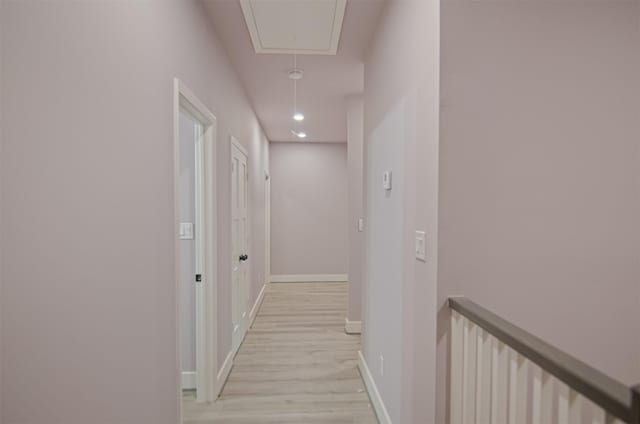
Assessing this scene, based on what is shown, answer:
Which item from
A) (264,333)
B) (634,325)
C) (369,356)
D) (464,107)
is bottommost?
(264,333)

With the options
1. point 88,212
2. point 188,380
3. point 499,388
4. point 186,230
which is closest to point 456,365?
point 499,388

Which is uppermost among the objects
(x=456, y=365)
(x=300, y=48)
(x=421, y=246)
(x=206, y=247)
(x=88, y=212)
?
(x=300, y=48)

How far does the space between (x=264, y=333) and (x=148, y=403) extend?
2462mm

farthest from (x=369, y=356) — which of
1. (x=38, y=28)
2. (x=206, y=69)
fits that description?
(x=38, y=28)

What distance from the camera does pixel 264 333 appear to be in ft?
12.5

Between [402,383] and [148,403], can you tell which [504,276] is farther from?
[148,403]

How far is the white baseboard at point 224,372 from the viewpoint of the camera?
8.18ft

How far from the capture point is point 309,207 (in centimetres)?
650

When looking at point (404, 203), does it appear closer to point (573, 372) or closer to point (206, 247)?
point (573, 372)

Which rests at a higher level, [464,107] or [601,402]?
[464,107]

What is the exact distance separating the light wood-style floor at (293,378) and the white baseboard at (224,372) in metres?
0.05

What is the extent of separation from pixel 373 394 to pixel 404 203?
1.54 meters

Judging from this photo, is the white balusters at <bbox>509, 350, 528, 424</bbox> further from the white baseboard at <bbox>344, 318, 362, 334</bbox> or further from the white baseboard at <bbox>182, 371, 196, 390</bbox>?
the white baseboard at <bbox>344, 318, 362, 334</bbox>

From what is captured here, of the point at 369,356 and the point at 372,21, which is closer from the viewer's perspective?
the point at 372,21
